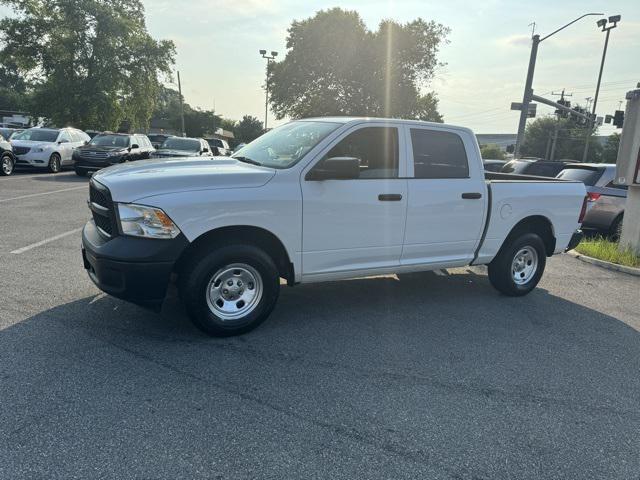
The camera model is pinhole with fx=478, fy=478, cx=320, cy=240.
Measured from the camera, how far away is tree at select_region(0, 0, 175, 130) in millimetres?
30969

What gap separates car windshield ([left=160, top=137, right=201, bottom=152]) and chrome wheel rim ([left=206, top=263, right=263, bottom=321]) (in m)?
12.5

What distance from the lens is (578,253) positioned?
8867 mm


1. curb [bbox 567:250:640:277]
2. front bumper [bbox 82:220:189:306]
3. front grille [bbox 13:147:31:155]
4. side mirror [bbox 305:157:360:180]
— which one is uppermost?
side mirror [bbox 305:157:360:180]

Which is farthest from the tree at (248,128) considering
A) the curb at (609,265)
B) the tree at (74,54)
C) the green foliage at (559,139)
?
the curb at (609,265)

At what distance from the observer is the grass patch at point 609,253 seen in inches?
321

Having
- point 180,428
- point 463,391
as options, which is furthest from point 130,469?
point 463,391

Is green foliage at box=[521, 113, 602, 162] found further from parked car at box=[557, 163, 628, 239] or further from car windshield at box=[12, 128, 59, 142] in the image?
car windshield at box=[12, 128, 59, 142]

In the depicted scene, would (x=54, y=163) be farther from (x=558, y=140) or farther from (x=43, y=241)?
(x=558, y=140)

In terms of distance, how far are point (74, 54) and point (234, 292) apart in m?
33.8

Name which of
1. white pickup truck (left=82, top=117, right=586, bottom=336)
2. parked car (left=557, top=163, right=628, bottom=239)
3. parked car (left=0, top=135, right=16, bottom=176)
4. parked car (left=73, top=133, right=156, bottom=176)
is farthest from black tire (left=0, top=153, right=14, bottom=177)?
parked car (left=557, top=163, right=628, bottom=239)

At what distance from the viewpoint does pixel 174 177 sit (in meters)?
3.96

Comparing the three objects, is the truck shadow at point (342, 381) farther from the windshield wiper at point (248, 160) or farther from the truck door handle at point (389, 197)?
the windshield wiper at point (248, 160)

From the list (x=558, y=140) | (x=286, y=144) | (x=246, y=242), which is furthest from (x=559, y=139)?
(x=246, y=242)

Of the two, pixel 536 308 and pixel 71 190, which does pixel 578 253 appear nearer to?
pixel 536 308
